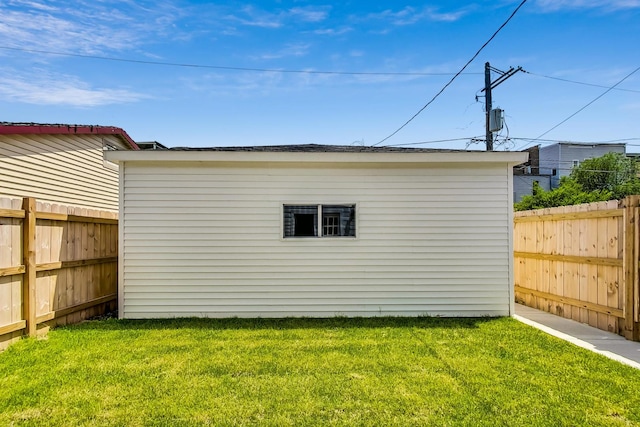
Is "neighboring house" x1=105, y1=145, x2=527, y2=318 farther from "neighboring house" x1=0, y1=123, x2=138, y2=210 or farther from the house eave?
"neighboring house" x1=0, y1=123, x2=138, y2=210

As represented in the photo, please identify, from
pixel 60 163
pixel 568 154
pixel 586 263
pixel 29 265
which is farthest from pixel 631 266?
pixel 568 154

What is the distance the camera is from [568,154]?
85.6 feet

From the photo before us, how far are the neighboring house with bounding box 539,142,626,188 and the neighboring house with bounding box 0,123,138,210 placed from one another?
2541 cm

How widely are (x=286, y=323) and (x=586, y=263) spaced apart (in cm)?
430

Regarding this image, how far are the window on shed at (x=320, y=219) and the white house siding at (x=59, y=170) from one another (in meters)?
3.36

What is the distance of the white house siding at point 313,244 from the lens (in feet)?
20.1

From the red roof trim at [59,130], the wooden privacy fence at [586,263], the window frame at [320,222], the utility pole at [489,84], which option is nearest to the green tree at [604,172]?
the utility pole at [489,84]

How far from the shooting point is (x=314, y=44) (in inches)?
489

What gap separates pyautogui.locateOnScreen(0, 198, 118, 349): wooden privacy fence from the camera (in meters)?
4.48

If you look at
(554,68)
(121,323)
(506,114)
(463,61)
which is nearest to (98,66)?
(121,323)

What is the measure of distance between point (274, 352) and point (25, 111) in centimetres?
1259

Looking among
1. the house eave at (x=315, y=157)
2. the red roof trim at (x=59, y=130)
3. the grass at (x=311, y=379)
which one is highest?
the red roof trim at (x=59, y=130)

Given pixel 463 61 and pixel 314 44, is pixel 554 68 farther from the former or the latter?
pixel 314 44

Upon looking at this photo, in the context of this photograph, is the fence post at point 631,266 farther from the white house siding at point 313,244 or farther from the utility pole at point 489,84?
the utility pole at point 489,84
